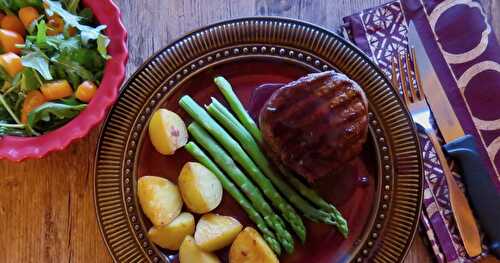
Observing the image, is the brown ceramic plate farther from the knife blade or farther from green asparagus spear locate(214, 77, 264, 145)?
the knife blade

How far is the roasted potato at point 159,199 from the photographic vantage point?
1.75 m

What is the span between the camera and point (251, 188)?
5.92 feet

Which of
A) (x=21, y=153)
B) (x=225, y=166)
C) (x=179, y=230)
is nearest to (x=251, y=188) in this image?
(x=225, y=166)

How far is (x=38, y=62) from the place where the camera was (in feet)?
5.51

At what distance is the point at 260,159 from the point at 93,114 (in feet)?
1.72

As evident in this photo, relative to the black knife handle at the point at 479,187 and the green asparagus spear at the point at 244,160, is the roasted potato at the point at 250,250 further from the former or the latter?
the black knife handle at the point at 479,187

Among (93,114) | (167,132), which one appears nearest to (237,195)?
(167,132)

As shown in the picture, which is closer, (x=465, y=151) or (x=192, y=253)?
(x=192, y=253)

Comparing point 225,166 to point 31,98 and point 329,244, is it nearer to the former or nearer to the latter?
point 329,244

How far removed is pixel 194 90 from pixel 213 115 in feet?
0.37

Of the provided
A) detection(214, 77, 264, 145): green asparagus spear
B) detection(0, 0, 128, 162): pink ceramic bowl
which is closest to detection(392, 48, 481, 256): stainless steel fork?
detection(214, 77, 264, 145): green asparagus spear

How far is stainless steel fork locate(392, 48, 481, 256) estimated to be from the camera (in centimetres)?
179

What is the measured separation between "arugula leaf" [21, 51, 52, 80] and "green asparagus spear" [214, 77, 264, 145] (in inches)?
20.2

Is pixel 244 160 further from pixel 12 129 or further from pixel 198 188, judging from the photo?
pixel 12 129
